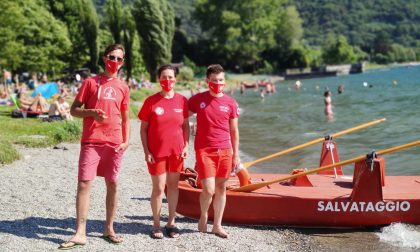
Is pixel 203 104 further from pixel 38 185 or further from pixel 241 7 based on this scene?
pixel 241 7

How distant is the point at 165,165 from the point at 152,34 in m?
54.6

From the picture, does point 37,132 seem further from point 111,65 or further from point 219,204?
point 111,65

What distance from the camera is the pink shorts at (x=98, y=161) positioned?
18.8 feet

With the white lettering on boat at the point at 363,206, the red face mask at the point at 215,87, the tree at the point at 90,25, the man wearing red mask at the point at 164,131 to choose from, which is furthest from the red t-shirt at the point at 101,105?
the tree at the point at 90,25

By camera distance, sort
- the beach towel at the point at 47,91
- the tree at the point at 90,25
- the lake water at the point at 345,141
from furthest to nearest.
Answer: the tree at the point at 90,25 → the beach towel at the point at 47,91 → the lake water at the point at 345,141

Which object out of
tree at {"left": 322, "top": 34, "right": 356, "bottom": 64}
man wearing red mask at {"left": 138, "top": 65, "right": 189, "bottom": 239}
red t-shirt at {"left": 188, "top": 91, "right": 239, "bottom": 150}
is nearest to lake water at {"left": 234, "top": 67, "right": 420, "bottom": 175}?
red t-shirt at {"left": 188, "top": 91, "right": 239, "bottom": 150}

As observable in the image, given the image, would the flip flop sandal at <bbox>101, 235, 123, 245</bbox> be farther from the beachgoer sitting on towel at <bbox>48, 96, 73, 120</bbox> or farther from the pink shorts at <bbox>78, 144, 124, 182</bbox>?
the beachgoer sitting on towel at <bbox>48, 96, 73, 120</bbox>

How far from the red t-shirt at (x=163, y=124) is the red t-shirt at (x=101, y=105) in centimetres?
43

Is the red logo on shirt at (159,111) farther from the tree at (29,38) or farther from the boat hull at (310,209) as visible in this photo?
the tree at (29,38)

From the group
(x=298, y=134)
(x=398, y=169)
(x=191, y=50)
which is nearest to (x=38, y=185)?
(x=398, y=169)

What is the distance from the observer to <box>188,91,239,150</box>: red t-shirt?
6270mm

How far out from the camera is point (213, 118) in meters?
6.27

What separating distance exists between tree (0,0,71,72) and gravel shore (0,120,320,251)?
898 inches

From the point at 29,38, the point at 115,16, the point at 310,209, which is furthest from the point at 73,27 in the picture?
the point at 310,209
